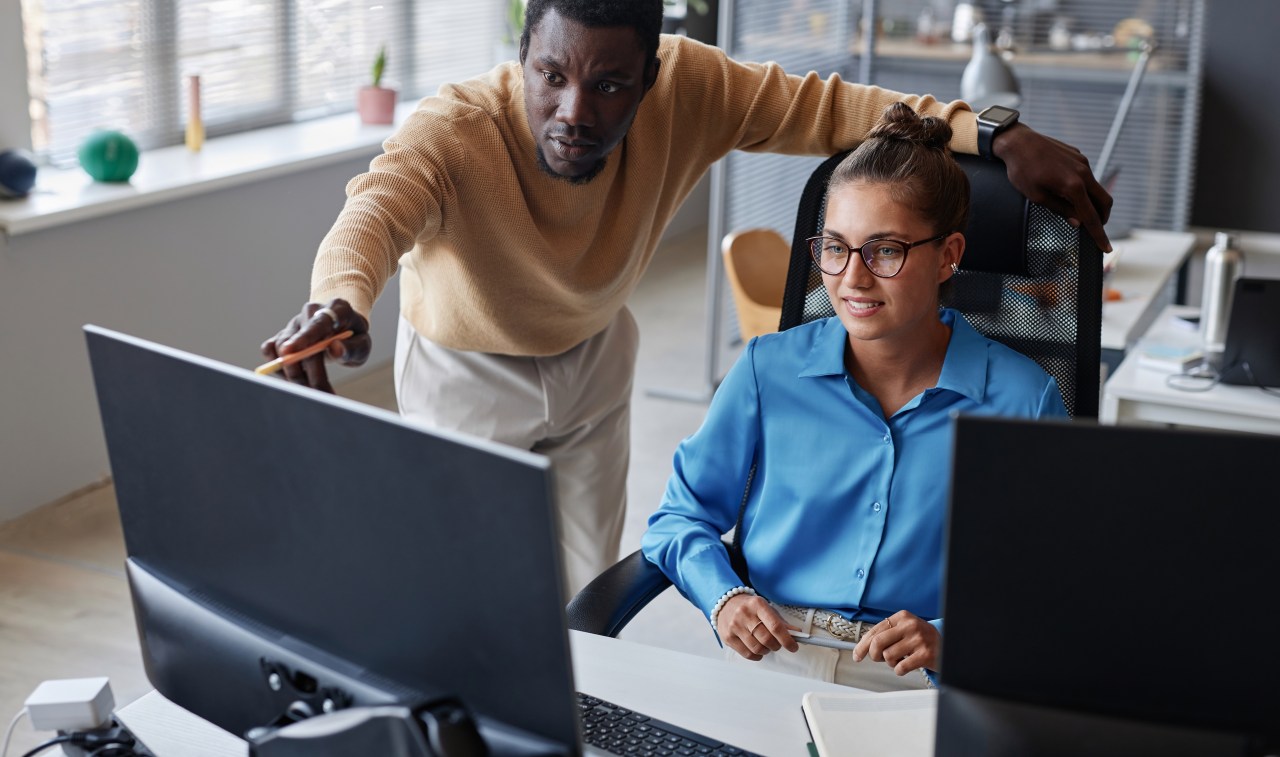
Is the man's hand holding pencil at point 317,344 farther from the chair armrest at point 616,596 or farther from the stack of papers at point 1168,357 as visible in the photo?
the stack of papers at point 1168,357

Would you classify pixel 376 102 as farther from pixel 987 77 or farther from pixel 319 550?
pixel 319 550

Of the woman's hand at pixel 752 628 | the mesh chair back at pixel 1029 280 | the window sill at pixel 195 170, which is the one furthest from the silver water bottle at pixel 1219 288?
the window sill at pixel 195 170

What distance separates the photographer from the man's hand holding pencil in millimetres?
1098

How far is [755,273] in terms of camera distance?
3.63 metres

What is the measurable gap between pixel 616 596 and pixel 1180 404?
4.63 feet

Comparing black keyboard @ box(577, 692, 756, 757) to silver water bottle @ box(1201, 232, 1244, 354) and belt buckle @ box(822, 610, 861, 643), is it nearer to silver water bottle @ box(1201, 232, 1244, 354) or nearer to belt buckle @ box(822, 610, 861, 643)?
belt buckle @ box(822, 610, 861, 643)

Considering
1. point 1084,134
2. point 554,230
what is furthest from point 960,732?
point 1084,134

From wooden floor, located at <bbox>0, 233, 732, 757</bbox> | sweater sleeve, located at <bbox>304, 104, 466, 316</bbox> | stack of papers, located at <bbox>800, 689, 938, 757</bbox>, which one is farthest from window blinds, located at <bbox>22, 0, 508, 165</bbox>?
stack of papers, located at <bbox>800, 689, 938, 757</bbox>

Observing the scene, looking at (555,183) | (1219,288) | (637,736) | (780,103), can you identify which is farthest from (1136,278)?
(637,736)

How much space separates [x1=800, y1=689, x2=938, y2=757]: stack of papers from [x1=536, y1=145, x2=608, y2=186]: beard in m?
0.85

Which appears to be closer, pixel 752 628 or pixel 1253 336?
pixel 752 628

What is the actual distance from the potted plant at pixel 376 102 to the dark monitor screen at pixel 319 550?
147 inches

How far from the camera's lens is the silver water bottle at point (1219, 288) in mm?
2691

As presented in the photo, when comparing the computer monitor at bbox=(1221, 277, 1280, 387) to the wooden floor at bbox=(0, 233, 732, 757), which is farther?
the wooden floor at bbox=(0, 233, 732, 757)
